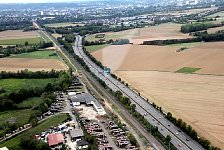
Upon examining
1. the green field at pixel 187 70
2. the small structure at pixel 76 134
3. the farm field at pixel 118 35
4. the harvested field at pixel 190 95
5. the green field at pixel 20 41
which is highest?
the farm field at pixel 118 35

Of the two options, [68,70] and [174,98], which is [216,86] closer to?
[174,98]

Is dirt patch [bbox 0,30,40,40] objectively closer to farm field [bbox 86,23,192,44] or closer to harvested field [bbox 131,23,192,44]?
farm field [bbox 86,23,192,44]

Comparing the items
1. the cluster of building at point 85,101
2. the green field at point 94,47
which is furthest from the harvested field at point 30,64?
the cluster of building at point 85,101

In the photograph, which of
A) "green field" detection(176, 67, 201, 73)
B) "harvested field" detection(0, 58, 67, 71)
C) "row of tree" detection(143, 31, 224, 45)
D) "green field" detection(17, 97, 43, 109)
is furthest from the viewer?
"row of tree" detection(143, 31, 224, 45)

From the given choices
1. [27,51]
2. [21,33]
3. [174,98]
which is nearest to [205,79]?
[174,98]

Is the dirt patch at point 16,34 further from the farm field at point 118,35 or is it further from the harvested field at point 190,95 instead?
the harvested field at point 190,95

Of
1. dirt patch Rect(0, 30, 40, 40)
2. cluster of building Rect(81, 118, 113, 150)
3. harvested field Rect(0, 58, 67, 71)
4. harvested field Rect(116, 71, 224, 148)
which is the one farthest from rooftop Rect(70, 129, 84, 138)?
dirt patch Rect(0, 30, 40, 40)

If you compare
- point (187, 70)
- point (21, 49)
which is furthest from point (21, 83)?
point (21, 49)

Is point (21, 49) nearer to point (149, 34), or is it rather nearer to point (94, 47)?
point (94, 47)
